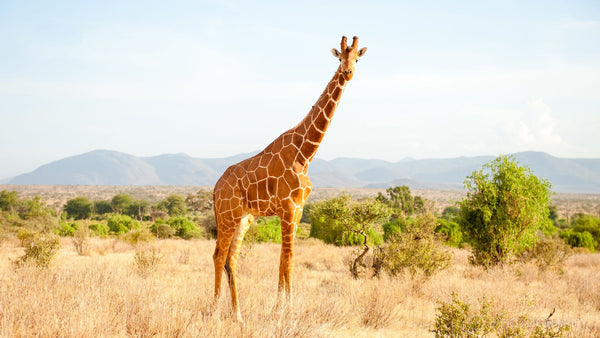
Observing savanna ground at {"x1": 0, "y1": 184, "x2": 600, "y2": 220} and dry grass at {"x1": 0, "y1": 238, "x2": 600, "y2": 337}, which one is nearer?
dry grass at {"x1": 0, "y1": 238, "x2": 600, "y2": 337}

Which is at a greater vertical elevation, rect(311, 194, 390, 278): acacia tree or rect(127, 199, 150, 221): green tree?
rect(311, 194, 390, 278): acacia tree

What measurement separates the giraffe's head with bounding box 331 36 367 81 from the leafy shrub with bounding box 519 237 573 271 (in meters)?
11.8

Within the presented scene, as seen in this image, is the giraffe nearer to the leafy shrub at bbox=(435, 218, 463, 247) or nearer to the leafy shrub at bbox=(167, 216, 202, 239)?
the leafy shrub at bbox=(435, 218, 463, 247)

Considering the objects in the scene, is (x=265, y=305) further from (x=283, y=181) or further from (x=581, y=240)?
(x=581, y=240)

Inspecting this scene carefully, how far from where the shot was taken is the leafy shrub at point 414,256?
35.3ft

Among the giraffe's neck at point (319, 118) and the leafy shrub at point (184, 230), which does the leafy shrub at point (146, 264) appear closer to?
the giraffe's neck at point (319, 118)

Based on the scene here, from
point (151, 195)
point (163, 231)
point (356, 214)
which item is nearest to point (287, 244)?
point (356, 214)

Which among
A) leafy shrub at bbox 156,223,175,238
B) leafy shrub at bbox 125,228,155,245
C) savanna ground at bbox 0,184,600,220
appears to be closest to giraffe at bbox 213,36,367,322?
leafy shrub at bbox 125,228,155,245

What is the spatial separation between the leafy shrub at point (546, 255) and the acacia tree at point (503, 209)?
1203mm

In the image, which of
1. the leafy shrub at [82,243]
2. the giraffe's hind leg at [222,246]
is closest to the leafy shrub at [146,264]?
the giraffe's hind leg at [222,246]

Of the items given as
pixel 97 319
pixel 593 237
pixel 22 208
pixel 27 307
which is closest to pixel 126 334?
pixel 97 319

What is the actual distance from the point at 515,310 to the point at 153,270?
338 inches

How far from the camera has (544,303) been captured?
9.40 metres

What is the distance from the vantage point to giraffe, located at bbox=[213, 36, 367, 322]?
619 cm
